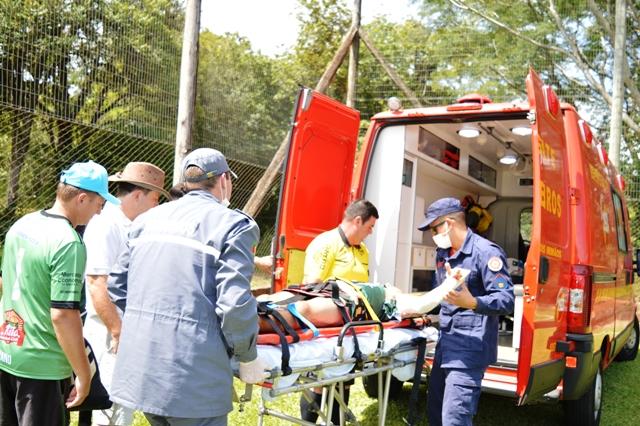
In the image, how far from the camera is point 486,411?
203 inches

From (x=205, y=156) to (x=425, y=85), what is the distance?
8103 mm

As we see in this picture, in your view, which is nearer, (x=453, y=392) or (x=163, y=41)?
(x=453, y=392)

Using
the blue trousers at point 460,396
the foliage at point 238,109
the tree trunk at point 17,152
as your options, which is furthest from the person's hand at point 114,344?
the foliage at point 238,109

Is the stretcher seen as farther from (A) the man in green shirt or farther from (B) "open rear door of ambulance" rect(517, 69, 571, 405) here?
(A) the man in green shirt

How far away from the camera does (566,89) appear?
10.1 metres

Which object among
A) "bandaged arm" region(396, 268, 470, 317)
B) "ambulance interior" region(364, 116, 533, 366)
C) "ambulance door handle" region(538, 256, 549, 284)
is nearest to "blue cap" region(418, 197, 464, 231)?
"bandaged arm" region(396, 268, 470, 317)

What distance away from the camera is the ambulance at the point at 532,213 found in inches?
141

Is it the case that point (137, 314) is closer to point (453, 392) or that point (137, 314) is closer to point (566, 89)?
point (453, 392)

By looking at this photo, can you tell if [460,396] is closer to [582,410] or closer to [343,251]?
[343,251]

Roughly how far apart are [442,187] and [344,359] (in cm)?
460

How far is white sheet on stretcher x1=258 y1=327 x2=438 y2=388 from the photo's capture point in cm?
267

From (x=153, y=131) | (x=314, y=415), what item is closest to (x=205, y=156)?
(x=314, y=415)

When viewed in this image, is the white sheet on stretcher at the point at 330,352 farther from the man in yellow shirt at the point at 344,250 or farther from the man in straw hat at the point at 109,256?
the man in straw hat at the point at 109,256

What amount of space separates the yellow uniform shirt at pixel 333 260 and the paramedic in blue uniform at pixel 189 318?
184 centimetres
